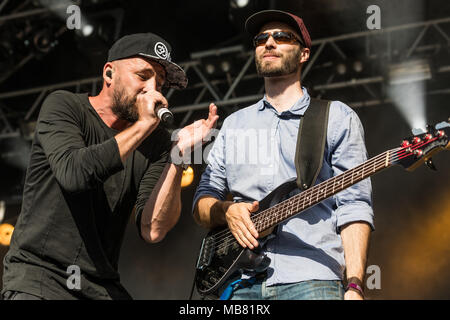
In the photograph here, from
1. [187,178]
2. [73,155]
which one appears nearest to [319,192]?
[73,155]

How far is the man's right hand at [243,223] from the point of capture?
283 centimetres

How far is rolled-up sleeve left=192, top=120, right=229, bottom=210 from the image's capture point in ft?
10.6

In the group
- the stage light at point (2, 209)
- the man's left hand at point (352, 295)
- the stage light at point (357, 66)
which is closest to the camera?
the man's left hand at point (352, 295)

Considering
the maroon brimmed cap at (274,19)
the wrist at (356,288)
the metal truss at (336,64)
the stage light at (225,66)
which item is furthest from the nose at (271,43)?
the stage light at (225,66)

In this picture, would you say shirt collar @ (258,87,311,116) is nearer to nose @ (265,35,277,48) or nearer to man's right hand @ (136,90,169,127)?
nose @ (265,35,277,48)

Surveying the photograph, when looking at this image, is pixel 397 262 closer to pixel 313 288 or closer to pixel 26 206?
pixel 313 288

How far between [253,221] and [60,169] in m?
0.98

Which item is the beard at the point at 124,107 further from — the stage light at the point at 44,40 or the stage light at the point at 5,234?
A: the stage light at the point at 5,234

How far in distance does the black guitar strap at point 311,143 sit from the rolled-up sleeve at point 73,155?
2.94 ft

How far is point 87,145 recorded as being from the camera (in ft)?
9.61

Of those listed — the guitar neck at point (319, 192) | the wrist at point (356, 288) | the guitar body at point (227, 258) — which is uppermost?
the guitar neck at point (319, 192)

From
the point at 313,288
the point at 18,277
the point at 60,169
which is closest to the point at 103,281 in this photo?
the point at 18,277

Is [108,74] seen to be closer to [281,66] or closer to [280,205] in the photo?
[281,66]

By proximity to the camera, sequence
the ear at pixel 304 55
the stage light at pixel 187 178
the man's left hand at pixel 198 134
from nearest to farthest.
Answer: the man's left hand at pixel 198 134 → the ear at pixel 304 55 → the stage light at pixel 187 178
